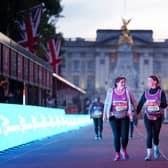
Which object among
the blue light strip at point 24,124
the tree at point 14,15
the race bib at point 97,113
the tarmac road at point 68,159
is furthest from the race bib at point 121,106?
the tree at point 14,15

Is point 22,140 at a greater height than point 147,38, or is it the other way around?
point 147,38

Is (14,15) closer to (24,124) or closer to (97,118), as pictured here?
(97,118)

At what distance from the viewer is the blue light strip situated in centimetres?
1773

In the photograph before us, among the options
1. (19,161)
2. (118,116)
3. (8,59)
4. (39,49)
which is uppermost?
(39,49)

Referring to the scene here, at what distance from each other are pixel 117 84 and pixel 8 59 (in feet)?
48.1

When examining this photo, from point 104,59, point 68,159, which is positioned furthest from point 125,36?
point 68,159

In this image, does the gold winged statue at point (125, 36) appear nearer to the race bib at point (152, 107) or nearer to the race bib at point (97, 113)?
the race bib at point (97, 113)

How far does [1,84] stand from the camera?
26000 millimetres

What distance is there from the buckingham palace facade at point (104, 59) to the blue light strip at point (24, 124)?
128 metres

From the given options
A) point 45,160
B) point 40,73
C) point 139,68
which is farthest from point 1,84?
point 139,68

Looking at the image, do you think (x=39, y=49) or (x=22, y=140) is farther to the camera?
(x=39, y=49)

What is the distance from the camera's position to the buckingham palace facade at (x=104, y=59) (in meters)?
159

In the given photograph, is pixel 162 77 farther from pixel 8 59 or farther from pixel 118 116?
pixel 118 116

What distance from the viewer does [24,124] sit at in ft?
67.7
